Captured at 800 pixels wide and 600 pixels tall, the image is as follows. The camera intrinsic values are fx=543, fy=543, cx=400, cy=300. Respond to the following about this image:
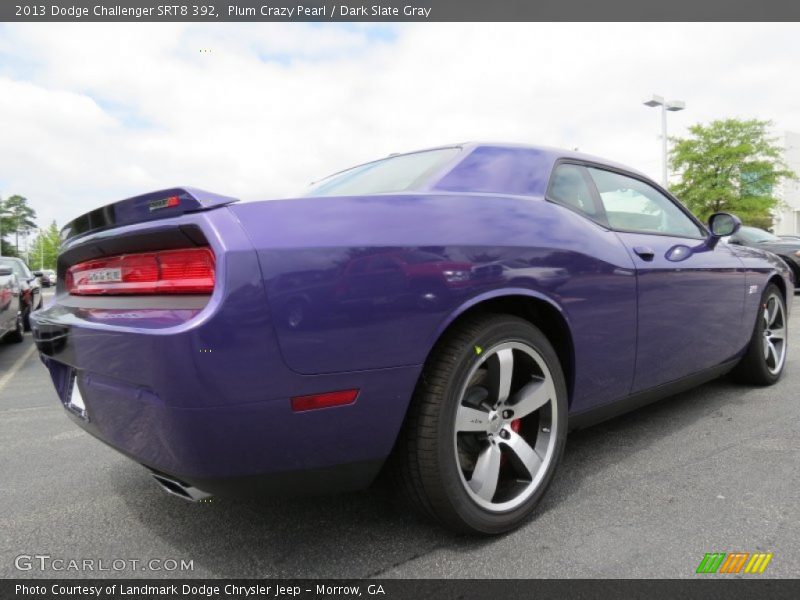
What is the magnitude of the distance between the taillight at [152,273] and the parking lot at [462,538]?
898mm

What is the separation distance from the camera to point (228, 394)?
4.54 ft

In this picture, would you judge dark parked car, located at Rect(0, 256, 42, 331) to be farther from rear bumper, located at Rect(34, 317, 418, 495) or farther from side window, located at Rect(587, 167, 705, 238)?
side window, located at Rect(587, 167, 705, 238)

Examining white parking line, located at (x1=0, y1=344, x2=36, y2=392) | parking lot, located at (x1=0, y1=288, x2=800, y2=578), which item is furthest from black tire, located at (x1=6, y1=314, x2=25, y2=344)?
parking lot, located at (x1=0, y1=288, x2=800, y2=578)

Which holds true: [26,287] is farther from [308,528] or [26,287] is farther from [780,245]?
[780,245]

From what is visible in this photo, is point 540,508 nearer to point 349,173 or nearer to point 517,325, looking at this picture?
point 517,325

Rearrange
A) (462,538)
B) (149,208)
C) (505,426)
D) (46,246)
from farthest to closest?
(46,246)
(505,426)
(462,538)
(149,208)

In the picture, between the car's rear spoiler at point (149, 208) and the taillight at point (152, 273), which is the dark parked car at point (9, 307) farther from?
the taillight at point (152, 273)

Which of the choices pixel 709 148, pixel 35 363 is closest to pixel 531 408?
pixel 35 363

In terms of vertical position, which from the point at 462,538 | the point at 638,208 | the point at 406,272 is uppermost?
the point at 638,208

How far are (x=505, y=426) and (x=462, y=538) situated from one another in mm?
409

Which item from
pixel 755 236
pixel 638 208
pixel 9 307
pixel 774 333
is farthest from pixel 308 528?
pixel 755 236

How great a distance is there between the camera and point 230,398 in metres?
1.39

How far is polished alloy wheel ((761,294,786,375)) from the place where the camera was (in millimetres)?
3734

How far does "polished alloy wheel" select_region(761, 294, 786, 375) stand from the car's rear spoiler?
371 centimetres
